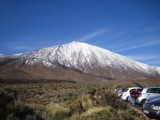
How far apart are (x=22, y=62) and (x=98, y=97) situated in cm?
16996

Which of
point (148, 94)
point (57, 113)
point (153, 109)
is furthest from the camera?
point (148, 94)

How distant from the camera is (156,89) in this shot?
1539 cm

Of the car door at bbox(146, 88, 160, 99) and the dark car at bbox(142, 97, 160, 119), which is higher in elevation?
the car door at bbox(146, 88, 160, 99)

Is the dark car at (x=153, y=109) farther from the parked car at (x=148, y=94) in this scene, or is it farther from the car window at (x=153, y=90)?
Answer: the car window at (x=153, y=90)

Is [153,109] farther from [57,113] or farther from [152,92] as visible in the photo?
[152,92]

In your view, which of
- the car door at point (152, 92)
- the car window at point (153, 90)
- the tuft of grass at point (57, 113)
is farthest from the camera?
the car window at point (153, 90)

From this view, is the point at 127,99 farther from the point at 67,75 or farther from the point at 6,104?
the point at 67,75

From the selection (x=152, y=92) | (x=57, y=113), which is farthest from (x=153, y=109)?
(x=152, y=92)

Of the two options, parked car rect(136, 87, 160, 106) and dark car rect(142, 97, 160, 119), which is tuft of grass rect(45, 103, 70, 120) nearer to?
dark car rect(142, 97, 160, 119)

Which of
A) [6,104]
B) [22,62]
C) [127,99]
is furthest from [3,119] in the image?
[22,62]

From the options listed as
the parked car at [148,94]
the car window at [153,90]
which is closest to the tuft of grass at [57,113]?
the parked car at [148,94]

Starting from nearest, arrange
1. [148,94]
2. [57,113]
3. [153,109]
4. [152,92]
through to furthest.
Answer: [153,109] → [57,113] → [148,94] → [152,92]

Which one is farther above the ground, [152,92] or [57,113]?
[152,92]

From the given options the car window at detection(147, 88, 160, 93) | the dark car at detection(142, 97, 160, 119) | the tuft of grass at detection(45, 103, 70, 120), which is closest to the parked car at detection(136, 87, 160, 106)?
the car window at detection(147, 88, 160, 93)
